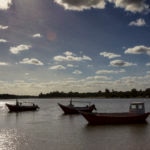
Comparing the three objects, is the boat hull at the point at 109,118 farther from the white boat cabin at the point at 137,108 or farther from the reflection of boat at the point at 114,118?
the white boat cabin at the point at 137,108

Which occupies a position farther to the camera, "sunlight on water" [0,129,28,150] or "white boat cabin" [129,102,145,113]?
"white boat cabin" [129,102,145,113]

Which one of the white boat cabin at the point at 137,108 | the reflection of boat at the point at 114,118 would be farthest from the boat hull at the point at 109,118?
the white boat cabin at the point at 137,108

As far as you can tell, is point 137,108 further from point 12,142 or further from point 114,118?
point 12,142

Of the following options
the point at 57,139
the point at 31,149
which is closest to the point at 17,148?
the point at 31,149

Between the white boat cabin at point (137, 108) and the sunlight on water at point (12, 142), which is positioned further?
the white boat cabin at point (137, 108)

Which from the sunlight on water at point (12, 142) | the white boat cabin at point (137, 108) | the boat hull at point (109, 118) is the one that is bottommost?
the sunlight on water at point (12, 142)

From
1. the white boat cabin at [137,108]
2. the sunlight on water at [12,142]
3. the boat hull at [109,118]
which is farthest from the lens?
the white boat cabin at [137,108]

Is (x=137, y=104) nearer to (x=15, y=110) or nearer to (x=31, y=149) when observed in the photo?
(x=31, y=149)

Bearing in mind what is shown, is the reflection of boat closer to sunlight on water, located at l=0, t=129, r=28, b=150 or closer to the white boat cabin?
the white boat cabin

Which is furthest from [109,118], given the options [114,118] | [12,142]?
[12,142]

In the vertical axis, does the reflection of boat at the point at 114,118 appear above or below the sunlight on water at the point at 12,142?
above

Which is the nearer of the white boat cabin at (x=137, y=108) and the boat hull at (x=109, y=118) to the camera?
the boat hull at (x=109, y=118)

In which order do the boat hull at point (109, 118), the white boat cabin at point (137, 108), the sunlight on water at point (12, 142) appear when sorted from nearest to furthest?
the sunlight on water at point (12, 142), the boat hull at point (109, 118), the white boat cabin at point (137, 108)

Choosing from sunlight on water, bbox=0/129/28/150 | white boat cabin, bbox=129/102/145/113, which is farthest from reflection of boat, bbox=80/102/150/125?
sunlight on water, bbox=0/129/28/150
